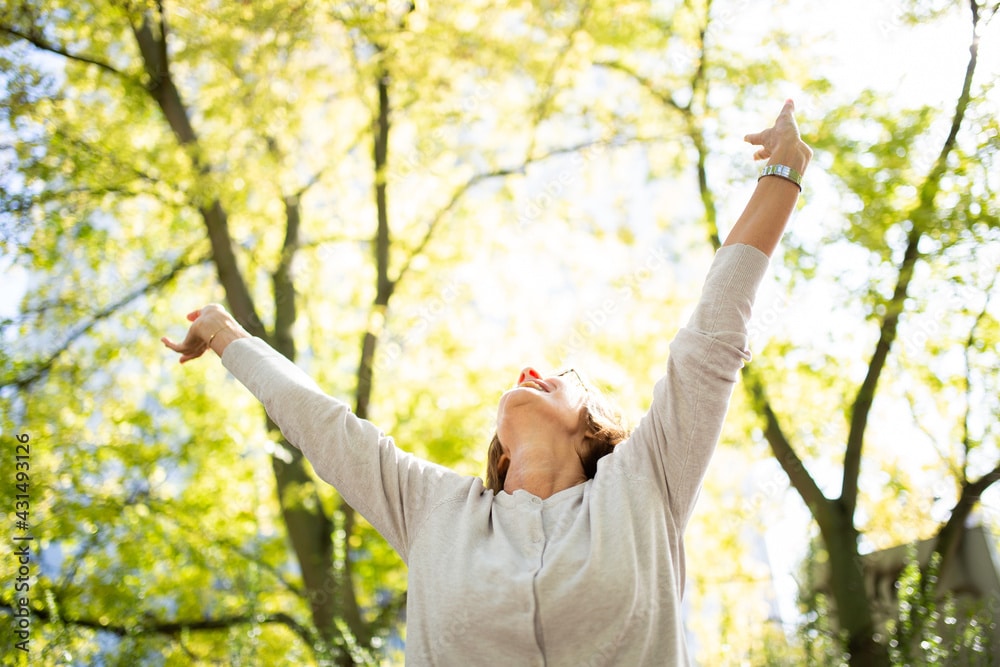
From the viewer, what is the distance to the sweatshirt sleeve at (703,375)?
1432mm

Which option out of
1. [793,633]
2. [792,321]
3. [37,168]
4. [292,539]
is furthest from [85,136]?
[793,633]

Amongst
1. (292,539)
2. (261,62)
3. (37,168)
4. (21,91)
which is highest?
(261,62)

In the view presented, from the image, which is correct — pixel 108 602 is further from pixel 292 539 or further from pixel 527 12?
pixel 527 12

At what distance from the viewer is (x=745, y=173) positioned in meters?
5.02

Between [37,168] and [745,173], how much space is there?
13.7 feet

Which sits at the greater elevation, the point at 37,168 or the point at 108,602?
the point at 37,168

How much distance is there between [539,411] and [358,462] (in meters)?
0.43

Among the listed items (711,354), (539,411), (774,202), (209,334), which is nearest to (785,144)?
(774,202)

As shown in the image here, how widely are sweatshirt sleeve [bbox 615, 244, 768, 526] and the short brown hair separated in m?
0.35

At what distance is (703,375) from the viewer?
4.70 ft

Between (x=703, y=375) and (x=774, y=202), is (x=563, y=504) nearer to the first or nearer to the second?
(x=703, y=375)

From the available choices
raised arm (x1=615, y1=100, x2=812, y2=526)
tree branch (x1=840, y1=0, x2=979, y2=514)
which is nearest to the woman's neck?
raised arm (x1=615, y1=100, x2=812, y2=526)

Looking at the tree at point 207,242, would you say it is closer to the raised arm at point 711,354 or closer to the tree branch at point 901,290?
the tree branch at point 901,290

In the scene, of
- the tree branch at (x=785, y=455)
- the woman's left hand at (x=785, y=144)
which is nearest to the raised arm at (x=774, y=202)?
the woman's left hand at (x=785, y=144)
